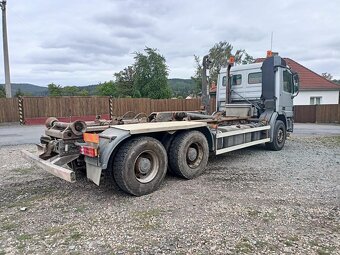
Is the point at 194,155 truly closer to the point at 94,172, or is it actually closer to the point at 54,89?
the point at 94,172

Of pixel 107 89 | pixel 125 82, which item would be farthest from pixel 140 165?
pixel 107 89

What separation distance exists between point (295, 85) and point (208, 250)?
7524mm

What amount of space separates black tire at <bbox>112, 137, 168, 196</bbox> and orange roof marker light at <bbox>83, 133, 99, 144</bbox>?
1.29 feet

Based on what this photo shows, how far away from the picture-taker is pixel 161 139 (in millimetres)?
5086

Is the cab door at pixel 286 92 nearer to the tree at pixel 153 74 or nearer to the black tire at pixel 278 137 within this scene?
the black tire at pixel 278 137

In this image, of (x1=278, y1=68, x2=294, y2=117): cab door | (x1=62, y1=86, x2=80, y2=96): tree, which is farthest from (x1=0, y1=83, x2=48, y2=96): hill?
(x1=278, y1=68, x2=294, y2=117): cab door

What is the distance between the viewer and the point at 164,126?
189 inches

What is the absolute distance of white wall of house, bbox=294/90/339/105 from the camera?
27.0m

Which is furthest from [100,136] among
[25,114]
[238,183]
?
[25,114]

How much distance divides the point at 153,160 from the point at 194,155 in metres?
1.06

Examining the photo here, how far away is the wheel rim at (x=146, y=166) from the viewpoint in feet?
14.7

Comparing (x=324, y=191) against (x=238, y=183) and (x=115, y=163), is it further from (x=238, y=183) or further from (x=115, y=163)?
(x=115, y=163)

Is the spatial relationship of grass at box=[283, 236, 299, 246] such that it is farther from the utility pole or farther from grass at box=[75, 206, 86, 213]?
the utility pole

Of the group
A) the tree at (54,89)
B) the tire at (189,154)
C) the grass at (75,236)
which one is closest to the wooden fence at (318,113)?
the tire at (189,154)
